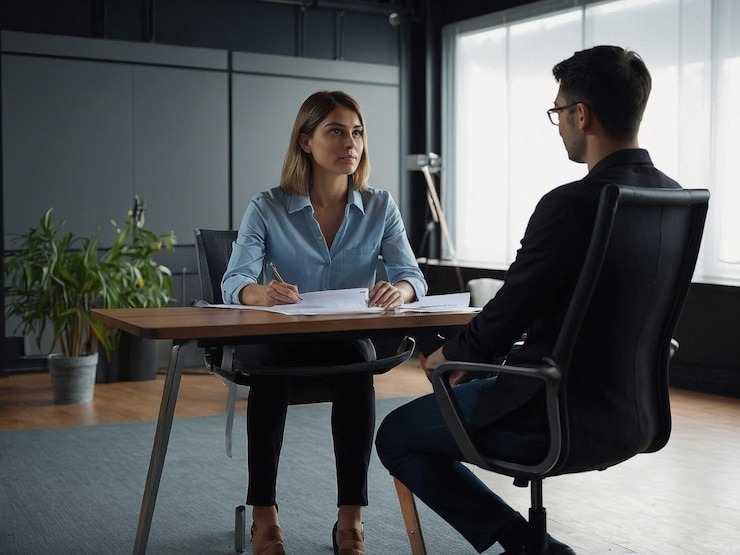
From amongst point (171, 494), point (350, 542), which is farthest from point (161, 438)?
point (171, 494)

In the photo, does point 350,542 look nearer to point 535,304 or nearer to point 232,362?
point 232,362

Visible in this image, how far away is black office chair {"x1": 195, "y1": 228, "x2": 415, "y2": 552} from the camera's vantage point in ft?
8.82

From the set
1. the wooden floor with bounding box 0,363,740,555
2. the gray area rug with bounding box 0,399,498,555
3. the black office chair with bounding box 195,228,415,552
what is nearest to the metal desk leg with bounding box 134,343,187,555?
the black office chair with bounding box 195,228,415,552

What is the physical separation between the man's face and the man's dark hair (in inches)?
0.9

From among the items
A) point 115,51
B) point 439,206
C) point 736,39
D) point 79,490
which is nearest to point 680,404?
point 736,39

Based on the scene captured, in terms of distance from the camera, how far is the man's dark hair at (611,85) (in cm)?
201

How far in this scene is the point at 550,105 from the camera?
703 centimetres

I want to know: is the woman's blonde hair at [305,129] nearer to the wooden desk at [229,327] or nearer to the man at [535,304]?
the wooden desk at [229,327]

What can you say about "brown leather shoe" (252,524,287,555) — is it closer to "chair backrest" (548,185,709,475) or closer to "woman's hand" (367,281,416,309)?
"woman's hand" (367,281,416,309)

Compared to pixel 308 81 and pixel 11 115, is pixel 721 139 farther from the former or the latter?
pixel 11 115

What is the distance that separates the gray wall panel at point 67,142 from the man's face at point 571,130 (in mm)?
5098

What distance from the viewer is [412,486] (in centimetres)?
221

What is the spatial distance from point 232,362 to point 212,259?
0.66 m

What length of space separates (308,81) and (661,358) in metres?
5.66
